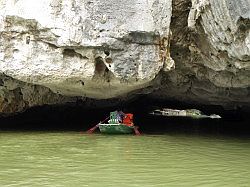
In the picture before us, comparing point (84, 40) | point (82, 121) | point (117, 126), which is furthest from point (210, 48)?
point (82, 121)

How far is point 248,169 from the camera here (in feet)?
14.7

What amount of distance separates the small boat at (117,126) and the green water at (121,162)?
122 cm

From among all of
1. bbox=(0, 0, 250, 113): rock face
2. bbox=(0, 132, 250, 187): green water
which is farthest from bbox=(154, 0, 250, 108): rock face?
bbox=(0, 132, 250, 187): green water

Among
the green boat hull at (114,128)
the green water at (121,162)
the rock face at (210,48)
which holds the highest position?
the rock face at (210,48)

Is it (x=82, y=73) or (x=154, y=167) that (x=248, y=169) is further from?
(x=82, y=73)

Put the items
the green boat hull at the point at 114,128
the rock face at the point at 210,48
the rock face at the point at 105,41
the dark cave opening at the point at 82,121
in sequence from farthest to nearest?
the dark cave opening at the point at 82,121
the green boat hull at the point at 114,128
the rock face at the point at 105,41
the rock face at the point at 210,48

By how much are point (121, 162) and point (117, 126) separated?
3.56m

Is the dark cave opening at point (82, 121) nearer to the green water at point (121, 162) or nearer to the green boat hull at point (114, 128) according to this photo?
the green boat hull at point (114, 128)

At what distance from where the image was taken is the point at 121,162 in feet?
16.0

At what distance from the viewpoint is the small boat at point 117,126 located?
8.42m

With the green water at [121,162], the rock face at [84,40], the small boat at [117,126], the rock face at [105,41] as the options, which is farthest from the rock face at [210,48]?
the green water at [121,162]

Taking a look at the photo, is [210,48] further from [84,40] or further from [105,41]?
[84,40]

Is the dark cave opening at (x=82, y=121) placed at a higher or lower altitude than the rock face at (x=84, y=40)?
lower

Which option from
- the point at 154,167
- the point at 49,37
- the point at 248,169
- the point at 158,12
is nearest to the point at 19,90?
the point at 49,37
